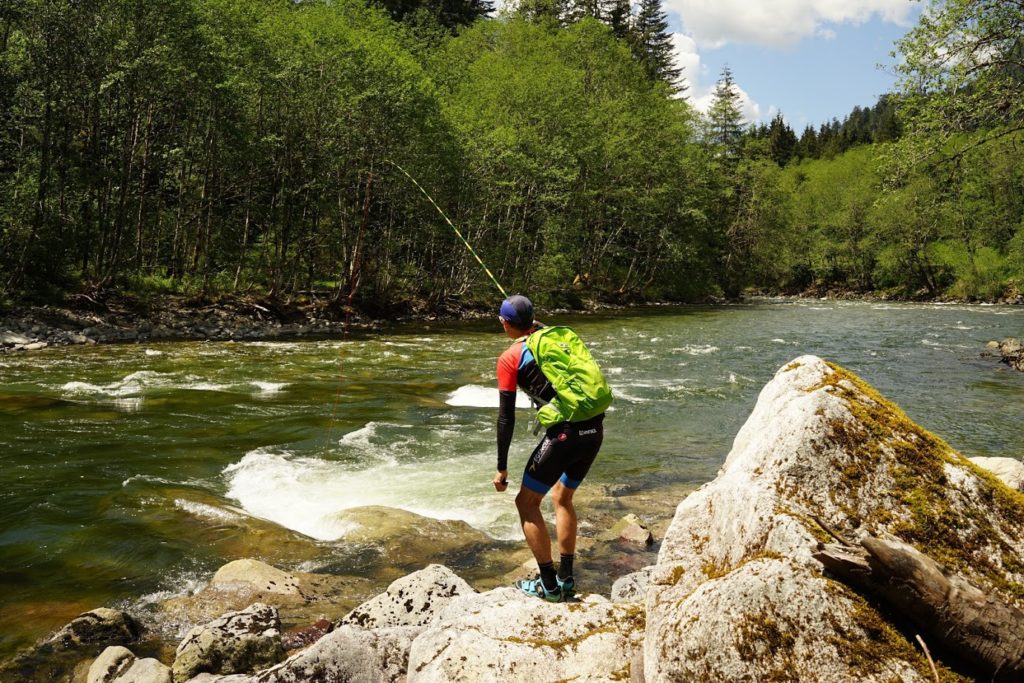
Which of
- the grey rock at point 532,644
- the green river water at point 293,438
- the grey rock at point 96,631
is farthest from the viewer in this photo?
the green river water at point 293,438

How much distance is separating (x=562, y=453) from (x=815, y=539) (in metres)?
2.16

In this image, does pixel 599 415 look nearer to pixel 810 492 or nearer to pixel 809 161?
pixel 810 492

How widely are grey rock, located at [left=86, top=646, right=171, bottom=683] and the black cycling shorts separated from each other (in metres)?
3.11

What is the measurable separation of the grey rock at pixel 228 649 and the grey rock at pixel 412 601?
2.16ft

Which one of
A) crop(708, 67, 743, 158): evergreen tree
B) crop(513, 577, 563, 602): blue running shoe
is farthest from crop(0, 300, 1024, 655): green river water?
crop(708, 67, 743, 158): evergreen tree

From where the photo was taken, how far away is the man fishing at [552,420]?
5148mm

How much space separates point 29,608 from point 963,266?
75.0 meters

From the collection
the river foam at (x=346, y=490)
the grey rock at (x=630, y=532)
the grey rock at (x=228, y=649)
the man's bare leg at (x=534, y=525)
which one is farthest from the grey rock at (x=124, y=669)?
the grey rock at (x=630, y=532)

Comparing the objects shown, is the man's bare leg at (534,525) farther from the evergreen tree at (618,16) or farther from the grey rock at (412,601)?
the evergreen tree at (618,16)

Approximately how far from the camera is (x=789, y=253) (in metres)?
83.0

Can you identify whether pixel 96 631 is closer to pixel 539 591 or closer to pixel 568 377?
pixel 539 591

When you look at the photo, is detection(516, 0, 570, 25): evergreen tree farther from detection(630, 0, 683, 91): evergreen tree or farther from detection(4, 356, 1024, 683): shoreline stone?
detection(4, 356, 1024, 683): shoreline stone

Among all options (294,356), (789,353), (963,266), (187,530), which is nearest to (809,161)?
(963,266)

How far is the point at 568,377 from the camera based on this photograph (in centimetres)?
514
